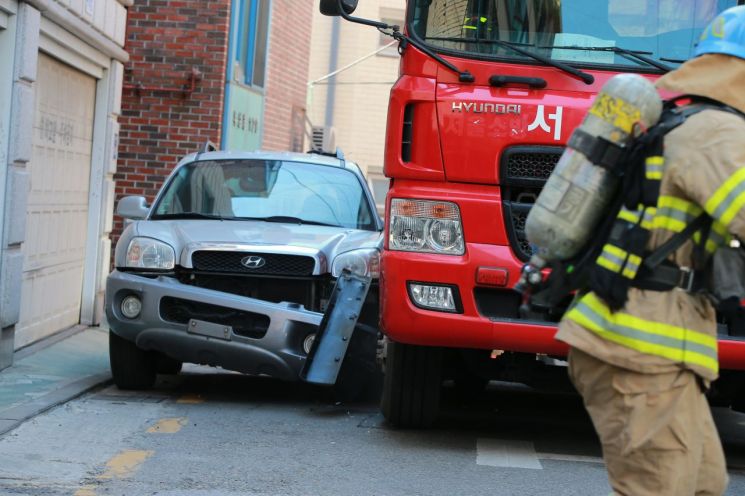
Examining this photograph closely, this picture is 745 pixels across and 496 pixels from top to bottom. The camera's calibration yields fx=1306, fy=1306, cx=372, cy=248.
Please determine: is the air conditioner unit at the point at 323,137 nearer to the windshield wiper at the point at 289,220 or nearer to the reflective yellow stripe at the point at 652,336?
Result: the windshield wiper at the point at 289,220

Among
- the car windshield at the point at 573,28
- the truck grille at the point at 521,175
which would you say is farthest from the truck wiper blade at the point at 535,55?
the truck grille at the point at 521,175

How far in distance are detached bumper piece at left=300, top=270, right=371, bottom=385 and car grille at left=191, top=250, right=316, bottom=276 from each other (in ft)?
1.15

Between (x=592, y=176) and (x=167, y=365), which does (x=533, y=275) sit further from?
(x=167, y=365)

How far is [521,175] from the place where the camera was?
6.71 metres

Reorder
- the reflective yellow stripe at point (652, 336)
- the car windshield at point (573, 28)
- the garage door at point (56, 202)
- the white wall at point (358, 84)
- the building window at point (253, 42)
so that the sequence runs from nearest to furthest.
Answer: the reflective yellow stripe at point (652, 336) → the car windshield at point (573, 28) → the garage door at point (56, 202) → the building window at point (253, 42) → the white wall at point (358, 84)

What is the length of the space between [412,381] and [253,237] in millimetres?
1723

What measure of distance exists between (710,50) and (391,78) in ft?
67.2

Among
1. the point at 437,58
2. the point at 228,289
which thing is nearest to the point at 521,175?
the point at 437,58

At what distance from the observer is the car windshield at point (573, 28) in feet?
22.4

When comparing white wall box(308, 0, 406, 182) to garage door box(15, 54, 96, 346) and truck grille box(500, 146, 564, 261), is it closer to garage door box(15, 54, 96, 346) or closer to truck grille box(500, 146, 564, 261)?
garage door box(15, 54, 96, 346)

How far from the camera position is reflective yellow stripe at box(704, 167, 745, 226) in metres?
3.43

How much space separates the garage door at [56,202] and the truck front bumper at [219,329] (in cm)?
228

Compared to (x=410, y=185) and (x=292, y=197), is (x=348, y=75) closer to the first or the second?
(x=292, y=197)

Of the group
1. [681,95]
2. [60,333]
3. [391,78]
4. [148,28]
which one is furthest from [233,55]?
[681,95]
